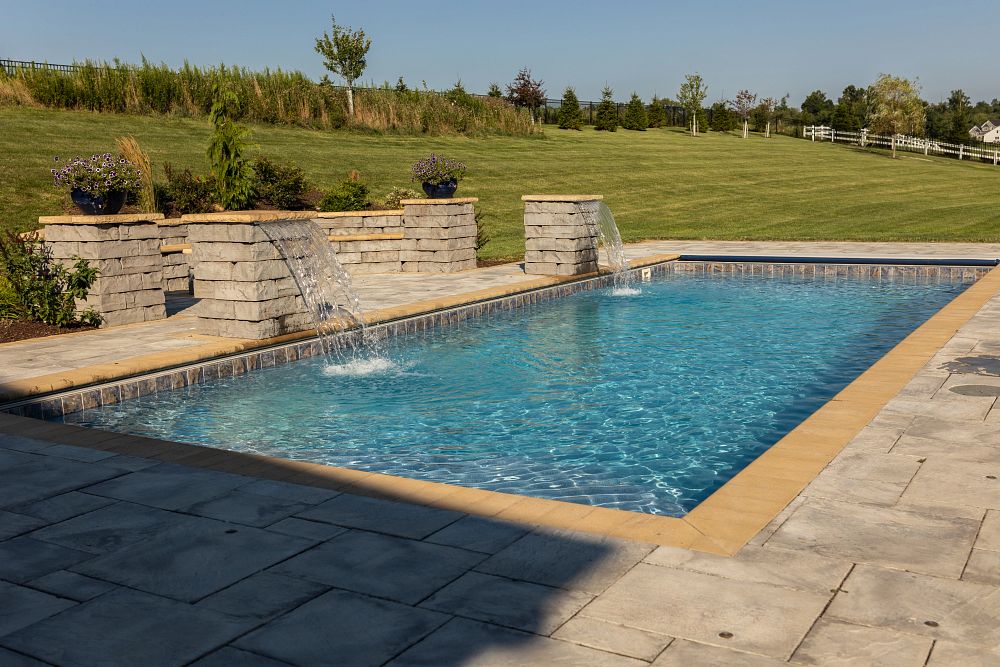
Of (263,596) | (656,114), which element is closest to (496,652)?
(263,596)

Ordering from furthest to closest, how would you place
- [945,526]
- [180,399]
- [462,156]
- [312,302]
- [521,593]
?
1. [462,156]
2. [312,302]
3. [180,399]
4. [945,526]
5. [521,593]

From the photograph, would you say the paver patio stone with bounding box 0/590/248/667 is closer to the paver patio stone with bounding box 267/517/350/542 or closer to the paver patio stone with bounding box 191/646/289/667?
the paver patio stone with bounding box 191/646/289/667

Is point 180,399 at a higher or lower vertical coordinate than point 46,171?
lower

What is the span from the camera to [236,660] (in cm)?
327

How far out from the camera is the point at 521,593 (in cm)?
373

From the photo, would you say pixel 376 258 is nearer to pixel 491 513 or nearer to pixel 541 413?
pixel 541 413

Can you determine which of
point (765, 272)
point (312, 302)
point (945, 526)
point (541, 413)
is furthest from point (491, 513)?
point (765, 272)

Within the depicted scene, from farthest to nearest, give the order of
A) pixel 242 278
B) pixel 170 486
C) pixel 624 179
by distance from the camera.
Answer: pixel 624 179, pixel 242 278, pixel 170 486

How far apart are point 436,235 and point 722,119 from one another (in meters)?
50.0

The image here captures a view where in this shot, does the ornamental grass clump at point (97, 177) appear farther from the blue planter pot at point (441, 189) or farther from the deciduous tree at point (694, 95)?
the deciduous tree at point (694, 95)

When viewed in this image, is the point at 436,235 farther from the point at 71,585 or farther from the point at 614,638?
the point at 614,638

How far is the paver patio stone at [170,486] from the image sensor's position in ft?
16.6

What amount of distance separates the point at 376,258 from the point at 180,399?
917cm

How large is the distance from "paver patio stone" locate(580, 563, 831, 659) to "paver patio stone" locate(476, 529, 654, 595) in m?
0.11
